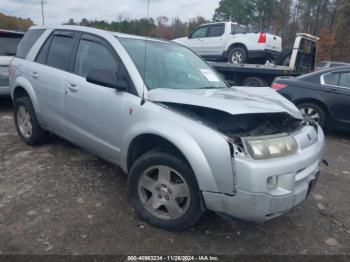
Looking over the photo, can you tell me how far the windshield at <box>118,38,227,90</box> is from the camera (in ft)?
10.9

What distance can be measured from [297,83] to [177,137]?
5.07m

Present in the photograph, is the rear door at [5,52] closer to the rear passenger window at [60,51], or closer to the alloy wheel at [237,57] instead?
the rear passenger window at [60,51]

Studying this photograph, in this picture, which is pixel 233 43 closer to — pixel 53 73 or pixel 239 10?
pixel 53 73

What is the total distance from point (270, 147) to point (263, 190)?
0.34 m

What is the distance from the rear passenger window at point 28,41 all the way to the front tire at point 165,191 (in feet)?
9.50

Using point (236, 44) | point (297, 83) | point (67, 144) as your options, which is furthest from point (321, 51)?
point (67, 144)

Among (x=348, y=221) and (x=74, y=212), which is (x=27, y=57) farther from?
(x=348, y=221)

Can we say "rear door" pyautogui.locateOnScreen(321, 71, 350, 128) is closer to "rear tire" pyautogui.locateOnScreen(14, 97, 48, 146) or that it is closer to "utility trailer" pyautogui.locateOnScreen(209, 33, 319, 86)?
"utility trailer" pyautogui.locateOnScreen(209, 33, 319, 86)

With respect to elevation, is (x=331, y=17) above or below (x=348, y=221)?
above

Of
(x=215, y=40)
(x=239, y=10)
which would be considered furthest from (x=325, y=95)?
(x=239, y=10)

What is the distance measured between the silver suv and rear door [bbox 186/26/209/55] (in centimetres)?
878

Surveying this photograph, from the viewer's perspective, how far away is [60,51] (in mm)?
4184

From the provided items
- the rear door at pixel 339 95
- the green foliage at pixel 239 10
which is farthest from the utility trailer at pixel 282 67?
the green foliage at pixel 239 10

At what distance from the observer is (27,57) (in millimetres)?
4684
